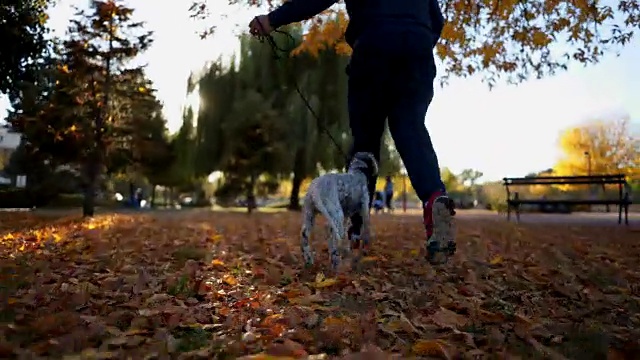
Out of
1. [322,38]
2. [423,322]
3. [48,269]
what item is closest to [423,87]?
[423,322]

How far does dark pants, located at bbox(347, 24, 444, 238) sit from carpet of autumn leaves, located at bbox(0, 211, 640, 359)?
2.52 feet

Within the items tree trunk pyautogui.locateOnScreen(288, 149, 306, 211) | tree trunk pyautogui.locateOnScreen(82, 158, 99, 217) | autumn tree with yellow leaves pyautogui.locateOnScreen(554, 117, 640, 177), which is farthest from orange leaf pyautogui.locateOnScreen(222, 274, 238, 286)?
autumn tree with yellow leaves pyautogui.locateOnScreen(554, 117, 640, 177)

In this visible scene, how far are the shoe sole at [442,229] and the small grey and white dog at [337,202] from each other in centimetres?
47

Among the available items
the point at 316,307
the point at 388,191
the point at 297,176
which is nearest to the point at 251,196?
the point at 297,176

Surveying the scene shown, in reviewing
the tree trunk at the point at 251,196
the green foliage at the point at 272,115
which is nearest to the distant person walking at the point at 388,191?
the green foliage at the point at 272,115

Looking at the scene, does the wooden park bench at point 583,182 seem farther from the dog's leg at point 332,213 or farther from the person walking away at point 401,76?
the dog's leg at point 332,213

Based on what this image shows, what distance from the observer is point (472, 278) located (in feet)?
11.5

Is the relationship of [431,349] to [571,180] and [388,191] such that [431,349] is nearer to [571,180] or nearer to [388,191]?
[571,180]

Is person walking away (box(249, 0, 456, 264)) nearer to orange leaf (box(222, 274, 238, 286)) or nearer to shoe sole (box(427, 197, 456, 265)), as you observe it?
shoe sole (box(427, 197, 456, 265))

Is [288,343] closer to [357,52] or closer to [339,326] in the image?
[339,326]

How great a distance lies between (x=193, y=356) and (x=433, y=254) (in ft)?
7.48

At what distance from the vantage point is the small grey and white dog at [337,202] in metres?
3.58

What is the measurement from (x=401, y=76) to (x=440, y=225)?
1076mm

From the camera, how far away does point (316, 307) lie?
8.66 feet
